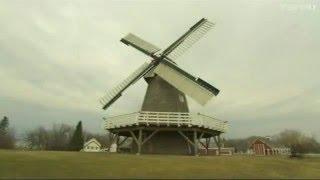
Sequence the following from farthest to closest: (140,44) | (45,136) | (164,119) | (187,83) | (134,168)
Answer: (45,136) → (140,44) → (187,83) → (164,119) → (134,168)

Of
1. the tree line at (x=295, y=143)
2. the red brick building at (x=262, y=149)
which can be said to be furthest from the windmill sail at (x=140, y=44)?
the red brick building at (x=262, y=149)

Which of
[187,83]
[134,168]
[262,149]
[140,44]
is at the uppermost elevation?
[140,44]

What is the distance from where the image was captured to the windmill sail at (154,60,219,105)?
31.3 meters

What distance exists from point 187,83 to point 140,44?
741 centimetres

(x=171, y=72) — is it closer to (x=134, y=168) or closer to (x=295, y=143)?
(x=134, y=168)

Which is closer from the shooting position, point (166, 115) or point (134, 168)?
point (134, 168)

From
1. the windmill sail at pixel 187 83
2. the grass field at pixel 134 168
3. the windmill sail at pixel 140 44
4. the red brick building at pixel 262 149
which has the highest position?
the windmill sail at pixel 140 44

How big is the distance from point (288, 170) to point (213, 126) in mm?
7536

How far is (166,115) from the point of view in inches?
1176

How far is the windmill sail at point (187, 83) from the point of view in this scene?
103 feet

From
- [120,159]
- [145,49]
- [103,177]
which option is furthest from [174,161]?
[145,49]

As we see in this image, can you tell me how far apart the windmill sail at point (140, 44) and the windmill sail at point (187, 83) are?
262 centimetres

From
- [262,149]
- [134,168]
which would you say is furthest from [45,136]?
[134,168]

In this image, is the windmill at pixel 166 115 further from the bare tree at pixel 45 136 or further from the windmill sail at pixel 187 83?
the bare tree at pixel 45 136
